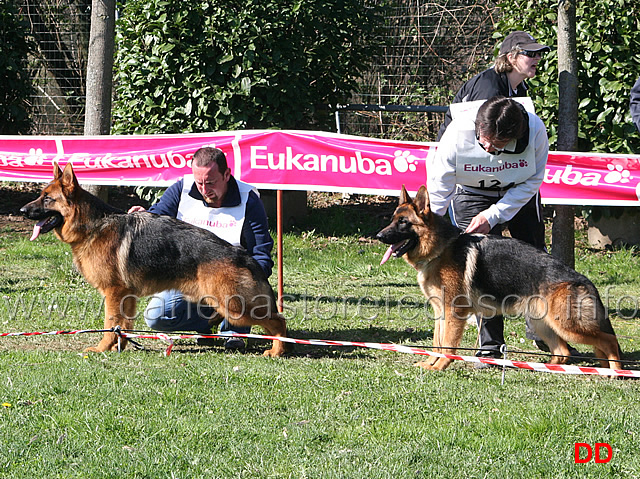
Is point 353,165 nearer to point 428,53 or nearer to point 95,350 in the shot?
point 95,350

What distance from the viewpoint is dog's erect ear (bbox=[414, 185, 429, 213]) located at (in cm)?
509

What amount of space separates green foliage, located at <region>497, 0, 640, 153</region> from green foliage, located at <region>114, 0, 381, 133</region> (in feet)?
9.27

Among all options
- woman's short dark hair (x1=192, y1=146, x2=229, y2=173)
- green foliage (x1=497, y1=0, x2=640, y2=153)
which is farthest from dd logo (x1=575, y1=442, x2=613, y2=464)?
green foliage (x1=497, y1=0, x2=640, y2=153)

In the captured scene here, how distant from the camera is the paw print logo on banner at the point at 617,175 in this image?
693cm

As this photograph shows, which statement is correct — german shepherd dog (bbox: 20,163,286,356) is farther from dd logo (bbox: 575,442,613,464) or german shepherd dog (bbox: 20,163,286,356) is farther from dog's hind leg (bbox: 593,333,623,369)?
dd logo (bbox: 575,442,613,464)

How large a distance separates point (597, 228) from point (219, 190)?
6271 millimetres

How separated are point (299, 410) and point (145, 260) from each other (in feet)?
6.11

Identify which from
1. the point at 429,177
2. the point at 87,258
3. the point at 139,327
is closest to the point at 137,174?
the point at 139,327

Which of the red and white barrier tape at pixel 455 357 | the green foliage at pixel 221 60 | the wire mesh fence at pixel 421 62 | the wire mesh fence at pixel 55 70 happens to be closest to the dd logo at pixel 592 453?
the red and white barrier tape at pixel 455 357

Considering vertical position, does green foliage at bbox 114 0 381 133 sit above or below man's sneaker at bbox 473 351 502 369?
above

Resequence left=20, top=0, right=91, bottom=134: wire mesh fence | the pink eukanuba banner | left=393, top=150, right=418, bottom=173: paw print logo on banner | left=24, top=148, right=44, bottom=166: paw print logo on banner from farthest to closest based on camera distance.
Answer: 1. left=20, top=0, right=91, bottom=134: wire mesh fence
2. left=24, top=148, right=44, bottom=166: paw print logo on banner
3. left=393, top=150, right=418, bottom=173: paw print logo on banner
4. the pink eukanuba banner

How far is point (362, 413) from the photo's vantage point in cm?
407

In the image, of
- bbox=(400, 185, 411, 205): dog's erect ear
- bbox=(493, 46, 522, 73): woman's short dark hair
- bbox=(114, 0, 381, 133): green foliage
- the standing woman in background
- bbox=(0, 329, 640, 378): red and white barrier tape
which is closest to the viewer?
bbox=(0, 329, 640, 378): red and white barrier tape

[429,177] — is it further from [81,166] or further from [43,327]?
[81,166]
